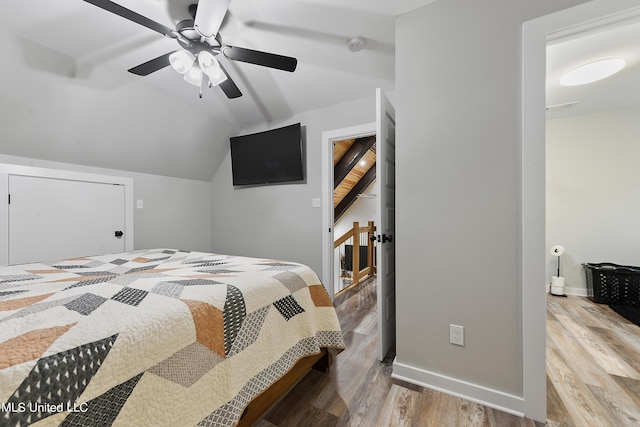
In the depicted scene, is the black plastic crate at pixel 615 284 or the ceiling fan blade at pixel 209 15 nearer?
the ceiling fan blade at pixel 209 15

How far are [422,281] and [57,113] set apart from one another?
3.22 metres

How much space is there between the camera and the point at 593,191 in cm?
317

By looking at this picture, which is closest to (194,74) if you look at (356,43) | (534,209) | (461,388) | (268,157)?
(356,43)

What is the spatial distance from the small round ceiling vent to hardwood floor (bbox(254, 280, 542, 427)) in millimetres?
2315

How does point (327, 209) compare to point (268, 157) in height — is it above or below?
below

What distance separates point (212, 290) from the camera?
106 cm

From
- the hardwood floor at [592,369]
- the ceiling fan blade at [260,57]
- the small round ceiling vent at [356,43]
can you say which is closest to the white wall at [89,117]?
the ceiling fan blade at [260,57]

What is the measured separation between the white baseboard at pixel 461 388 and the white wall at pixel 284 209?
153 centimetres

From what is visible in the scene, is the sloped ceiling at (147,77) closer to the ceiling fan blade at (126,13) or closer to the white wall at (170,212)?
the white wall at (170,212)

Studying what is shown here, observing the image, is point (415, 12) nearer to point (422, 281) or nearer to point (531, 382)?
point (422, 281)

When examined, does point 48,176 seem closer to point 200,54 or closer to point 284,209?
point 200,54

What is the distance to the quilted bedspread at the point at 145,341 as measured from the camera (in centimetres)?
60

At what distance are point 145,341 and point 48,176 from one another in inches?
102

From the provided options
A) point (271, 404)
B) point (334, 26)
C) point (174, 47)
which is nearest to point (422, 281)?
point (271, 404)
